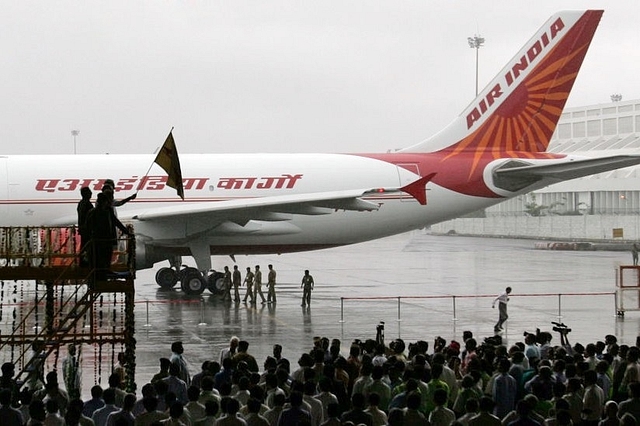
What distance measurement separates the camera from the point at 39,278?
48.8ft

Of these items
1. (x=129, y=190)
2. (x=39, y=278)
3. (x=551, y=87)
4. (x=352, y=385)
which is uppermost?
(x=551, y=87)

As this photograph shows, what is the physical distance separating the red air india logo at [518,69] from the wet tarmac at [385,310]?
20.4 feet

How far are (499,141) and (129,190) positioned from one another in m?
12.1

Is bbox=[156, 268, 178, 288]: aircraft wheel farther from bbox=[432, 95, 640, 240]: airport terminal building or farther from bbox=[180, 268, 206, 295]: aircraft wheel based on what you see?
bbox=[432, 95, 640, 240]: airport terminal building

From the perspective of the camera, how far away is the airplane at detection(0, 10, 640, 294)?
2922 centimetres

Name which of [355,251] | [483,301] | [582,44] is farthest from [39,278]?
[355,251]

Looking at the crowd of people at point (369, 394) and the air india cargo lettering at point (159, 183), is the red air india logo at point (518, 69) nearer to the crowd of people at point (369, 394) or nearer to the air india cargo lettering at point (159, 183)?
the air india cargo lettering at point (159, 183)

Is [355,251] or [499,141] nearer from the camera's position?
[499,141]

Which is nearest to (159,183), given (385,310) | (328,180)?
(328,180)

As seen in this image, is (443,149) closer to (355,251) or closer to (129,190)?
(129,190)

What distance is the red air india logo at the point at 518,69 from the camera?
105ft

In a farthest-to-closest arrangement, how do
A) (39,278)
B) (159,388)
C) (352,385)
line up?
(39,278), (352,385), (159,388)

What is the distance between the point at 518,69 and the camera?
32.2m

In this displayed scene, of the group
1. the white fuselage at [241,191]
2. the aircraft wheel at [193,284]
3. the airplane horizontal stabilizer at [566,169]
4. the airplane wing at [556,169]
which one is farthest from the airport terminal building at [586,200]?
the aircraft wheel at [193,284]
